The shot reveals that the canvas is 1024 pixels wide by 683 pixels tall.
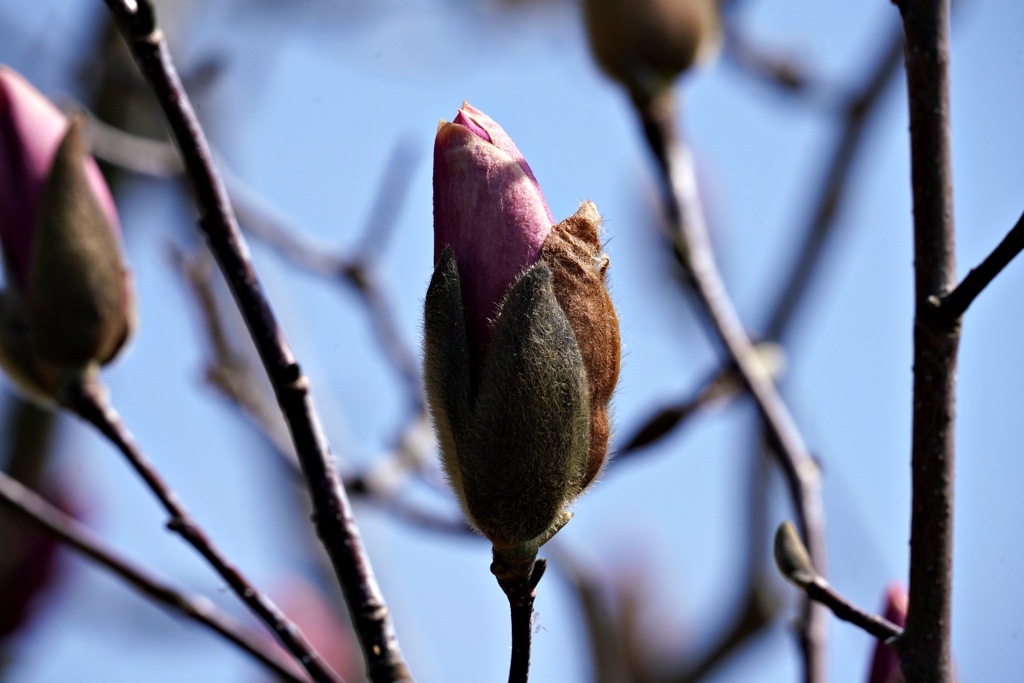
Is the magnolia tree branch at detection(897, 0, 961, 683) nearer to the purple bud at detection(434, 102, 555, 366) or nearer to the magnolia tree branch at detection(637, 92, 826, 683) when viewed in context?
the purple bud at detection(434, 102, 555, 366)

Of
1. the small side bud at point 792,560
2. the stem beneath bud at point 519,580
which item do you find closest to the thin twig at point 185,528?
the stem beneath bud at point 519,580

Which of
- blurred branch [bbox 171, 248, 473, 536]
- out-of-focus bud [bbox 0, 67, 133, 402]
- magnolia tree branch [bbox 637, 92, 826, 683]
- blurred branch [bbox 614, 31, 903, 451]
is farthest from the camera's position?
blurred branch [bbox 614, 31, 903, 451]

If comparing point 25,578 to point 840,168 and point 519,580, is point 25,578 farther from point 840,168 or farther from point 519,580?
point 840,168

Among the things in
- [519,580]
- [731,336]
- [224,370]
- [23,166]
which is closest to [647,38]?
[731,336]

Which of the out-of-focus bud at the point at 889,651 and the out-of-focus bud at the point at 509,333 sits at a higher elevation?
the out-of-focus bud at the point at 509,333

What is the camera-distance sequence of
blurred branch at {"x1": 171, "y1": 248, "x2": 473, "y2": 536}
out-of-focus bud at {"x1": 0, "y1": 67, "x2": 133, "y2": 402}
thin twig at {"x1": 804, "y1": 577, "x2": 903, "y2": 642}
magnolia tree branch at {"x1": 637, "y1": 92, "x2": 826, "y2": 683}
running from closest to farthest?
thin twig at {"x1": 804, "y1": 577, "x2": 903, "y2": 642}
out-of-focus bud at {"x1": 0, "y1": 67, "x2": 133, "y2": 402}
magnolia tree branch at {"x1": 637, "y1": 92, "x2": 826, "y2": 683}
blurred branch at {"x1": 171, "y1": 248, "x2": 473, "y2": 536}

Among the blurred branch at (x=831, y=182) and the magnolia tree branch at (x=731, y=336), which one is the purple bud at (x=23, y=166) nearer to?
the magnolia tree branch at (x=731, y=336)

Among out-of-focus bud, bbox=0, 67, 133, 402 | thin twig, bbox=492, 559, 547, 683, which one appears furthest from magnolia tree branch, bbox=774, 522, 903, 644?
out-of-focus bud, bbox=0, 67, 133, 402
